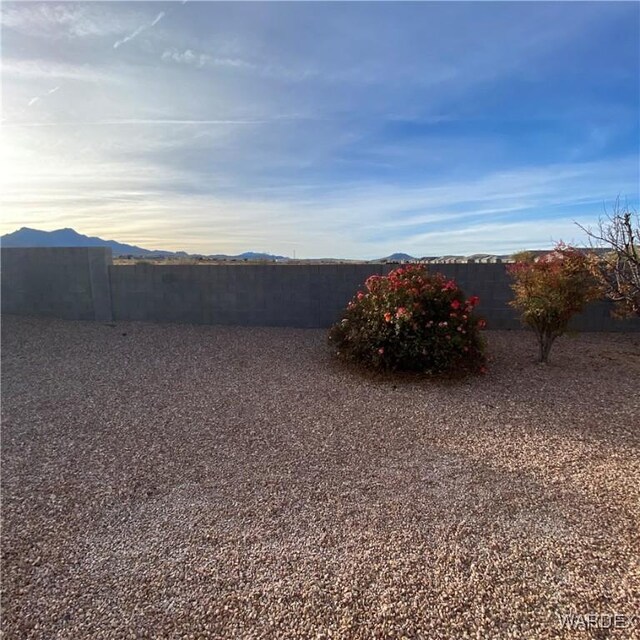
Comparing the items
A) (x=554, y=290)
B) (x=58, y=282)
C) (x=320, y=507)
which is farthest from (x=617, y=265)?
(x=58, y=282)

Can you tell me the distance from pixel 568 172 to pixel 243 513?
30.1 feet

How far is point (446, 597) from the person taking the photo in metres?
1.93

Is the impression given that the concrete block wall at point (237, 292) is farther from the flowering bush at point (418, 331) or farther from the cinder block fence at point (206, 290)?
the flowering bush at point (418, 331)

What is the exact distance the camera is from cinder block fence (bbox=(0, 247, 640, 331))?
7914mm

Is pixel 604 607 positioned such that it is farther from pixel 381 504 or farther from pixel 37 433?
pixel 37 433

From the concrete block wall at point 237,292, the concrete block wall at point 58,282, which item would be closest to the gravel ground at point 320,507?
the concrete block wall at point 237,292

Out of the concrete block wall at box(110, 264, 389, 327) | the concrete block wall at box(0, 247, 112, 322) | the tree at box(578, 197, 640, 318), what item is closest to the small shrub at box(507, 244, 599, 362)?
the tree at box(578, 197, 640, 318)

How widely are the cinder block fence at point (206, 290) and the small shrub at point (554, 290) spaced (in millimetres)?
2188

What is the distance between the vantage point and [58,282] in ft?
30.1

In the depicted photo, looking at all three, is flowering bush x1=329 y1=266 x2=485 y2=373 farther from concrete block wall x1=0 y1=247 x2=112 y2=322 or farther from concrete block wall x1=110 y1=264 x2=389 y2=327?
concrete block wall x1=0 y1=247 x2=112 y2=322

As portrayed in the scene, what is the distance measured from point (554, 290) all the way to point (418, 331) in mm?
1822

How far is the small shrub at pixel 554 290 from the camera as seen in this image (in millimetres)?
5320

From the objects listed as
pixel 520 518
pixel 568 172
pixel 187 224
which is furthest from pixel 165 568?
pixel 187 224

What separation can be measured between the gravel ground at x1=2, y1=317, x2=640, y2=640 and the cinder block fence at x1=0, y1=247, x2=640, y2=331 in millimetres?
2926
